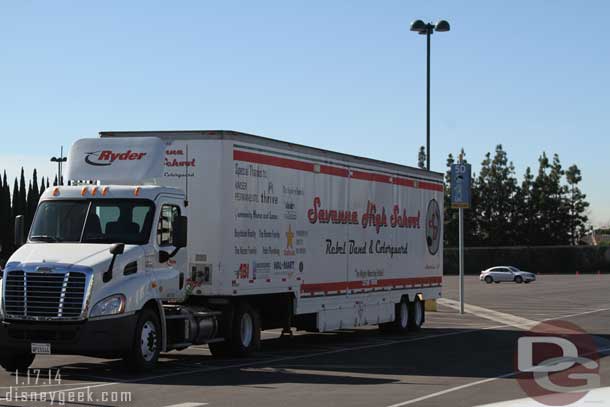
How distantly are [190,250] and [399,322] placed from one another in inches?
342

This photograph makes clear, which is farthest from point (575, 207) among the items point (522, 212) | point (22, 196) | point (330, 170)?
point (330, 170)

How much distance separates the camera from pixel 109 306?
51.9 ft

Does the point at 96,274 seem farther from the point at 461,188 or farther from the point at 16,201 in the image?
the point at 16,201

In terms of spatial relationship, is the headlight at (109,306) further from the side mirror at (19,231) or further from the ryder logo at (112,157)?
the ryder logo at (112,157)

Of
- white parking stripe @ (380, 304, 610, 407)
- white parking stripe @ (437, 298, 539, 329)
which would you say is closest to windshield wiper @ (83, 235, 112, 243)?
white parking stripe @ (380, 304, 610, 407)

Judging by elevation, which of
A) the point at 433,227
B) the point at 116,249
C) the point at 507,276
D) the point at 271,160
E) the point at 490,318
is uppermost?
the point at 271,160

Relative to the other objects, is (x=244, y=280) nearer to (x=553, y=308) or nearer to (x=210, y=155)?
(x=210, y=155)

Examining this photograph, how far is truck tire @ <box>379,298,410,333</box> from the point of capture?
25.9m

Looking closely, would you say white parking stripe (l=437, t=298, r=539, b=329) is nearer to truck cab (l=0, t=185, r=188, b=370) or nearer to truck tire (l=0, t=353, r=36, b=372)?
truck cab (l=0, t=185, r=188, b=370)

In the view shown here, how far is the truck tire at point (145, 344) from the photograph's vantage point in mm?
16078

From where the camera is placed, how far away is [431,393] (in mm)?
14164

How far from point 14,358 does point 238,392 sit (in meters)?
4.32

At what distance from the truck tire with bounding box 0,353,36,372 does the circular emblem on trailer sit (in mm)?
13724

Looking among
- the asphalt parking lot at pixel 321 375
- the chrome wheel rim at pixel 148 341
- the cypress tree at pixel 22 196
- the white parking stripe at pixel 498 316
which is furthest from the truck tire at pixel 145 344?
the cypress tree at pixel 22 196
